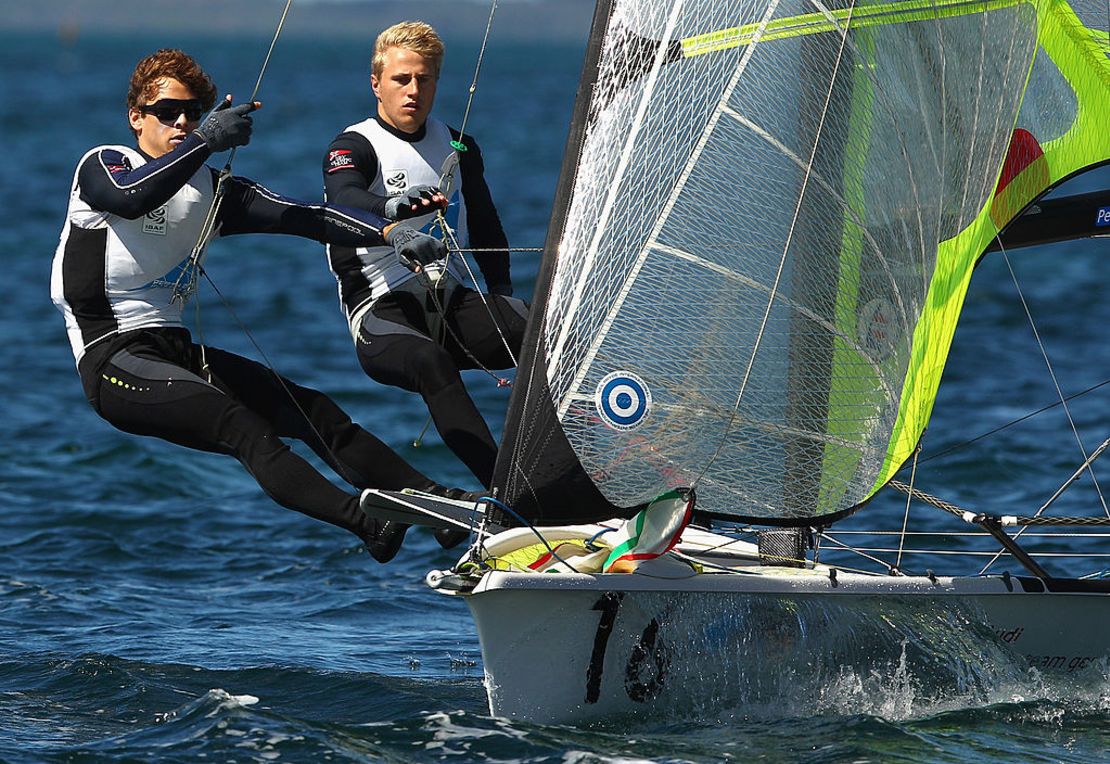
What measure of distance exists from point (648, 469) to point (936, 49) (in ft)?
5.02

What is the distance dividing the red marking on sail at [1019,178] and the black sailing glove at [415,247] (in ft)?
5.83

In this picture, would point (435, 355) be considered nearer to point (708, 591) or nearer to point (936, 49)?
point (708, 591)

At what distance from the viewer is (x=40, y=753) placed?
14.7ft

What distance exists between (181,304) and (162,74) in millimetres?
703

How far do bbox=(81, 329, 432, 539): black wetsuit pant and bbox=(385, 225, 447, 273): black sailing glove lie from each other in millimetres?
608

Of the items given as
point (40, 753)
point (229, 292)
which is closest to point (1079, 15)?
point (40, 753)

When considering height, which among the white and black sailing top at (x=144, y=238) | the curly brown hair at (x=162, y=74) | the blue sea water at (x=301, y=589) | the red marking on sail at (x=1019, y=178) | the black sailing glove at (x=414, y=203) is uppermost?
the red marking on sail at (x=1019, y=178)

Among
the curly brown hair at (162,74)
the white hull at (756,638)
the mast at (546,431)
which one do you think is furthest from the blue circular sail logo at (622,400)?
the curly brown hair at (162,74)

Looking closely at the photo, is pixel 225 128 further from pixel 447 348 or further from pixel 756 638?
pixel 756 638

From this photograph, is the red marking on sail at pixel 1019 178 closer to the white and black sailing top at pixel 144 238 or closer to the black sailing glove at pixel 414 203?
the black sailing glove at pixel 414 203

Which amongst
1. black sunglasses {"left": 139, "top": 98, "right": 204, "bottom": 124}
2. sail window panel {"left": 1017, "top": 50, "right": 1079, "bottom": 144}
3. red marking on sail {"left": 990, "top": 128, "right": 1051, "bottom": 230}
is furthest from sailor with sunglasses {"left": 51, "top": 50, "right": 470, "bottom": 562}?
sail window panel {"left": 1017, "top": 50, "right": 1079, "bottom": 144}

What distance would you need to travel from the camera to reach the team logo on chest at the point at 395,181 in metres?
5.13

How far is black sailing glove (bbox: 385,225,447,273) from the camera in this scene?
4574mm

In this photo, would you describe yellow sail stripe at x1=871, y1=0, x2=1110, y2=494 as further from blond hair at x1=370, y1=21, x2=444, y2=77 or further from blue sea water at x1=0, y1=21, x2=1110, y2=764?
blond hair at x1=370, y1=21, x2=444, y2=77
